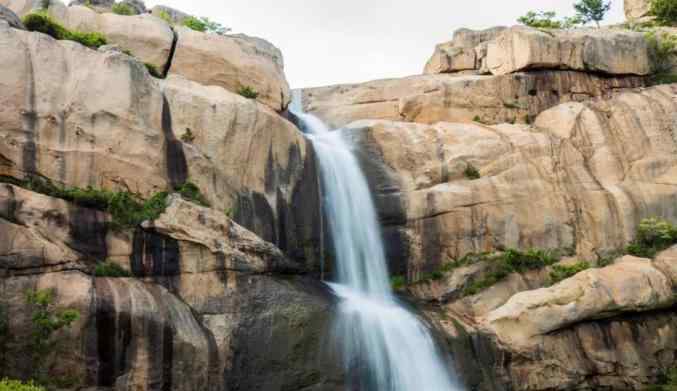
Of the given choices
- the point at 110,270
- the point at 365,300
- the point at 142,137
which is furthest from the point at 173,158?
the point at 365,300

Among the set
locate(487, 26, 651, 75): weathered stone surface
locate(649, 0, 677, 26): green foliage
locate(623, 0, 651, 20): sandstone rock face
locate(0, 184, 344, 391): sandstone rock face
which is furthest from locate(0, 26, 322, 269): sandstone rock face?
locate(623, 0, 651, 20): sandstone rock face

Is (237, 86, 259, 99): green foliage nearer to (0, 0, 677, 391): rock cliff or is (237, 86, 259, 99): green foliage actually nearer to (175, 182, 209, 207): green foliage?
(0, 0, 677, 391): rock cliff

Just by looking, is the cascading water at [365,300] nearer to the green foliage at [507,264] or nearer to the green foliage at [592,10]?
the green foliage at [507,264]

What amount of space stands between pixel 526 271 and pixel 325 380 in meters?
9.79

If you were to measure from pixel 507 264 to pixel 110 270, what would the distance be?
1393cm

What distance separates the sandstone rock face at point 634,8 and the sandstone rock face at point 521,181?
24.5 m

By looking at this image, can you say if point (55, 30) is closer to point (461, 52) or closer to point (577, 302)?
point (577, 302)

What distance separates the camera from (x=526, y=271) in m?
25.3

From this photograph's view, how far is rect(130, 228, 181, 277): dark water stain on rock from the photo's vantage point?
19.1 meters

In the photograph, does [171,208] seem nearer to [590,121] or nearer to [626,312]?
[626,312]

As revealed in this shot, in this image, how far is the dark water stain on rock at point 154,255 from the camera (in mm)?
19078

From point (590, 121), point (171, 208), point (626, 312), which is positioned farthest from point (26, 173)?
point (590, 121)

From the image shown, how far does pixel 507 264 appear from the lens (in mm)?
25203

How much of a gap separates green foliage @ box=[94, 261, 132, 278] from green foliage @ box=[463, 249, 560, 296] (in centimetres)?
1209
